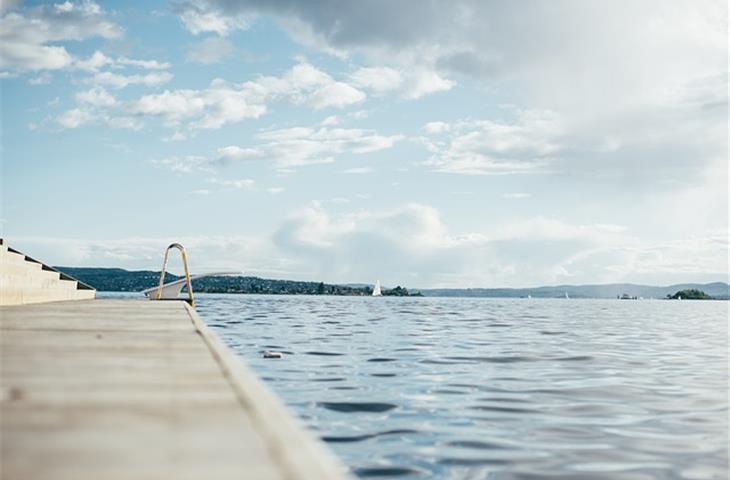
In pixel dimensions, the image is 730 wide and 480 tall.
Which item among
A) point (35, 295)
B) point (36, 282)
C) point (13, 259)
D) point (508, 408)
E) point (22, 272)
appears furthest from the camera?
point (36, 282)

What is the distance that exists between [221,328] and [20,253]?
710 cm

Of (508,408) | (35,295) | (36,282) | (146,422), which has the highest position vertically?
(36,282)

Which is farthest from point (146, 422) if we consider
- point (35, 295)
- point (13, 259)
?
point (35, 295)

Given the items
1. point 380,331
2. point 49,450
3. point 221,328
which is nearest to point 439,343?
point 380,331

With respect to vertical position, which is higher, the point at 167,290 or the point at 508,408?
the point at 167,290

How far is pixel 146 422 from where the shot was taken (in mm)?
3262

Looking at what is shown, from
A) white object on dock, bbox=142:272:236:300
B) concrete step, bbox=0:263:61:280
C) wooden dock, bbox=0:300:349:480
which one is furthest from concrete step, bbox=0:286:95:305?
wooden dock, bbox=0:300:349:480

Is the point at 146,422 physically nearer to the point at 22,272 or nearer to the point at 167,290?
the point at 22,272

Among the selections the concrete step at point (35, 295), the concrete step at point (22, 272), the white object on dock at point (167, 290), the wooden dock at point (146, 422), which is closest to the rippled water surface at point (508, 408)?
the wooden dock at point (146, 422)

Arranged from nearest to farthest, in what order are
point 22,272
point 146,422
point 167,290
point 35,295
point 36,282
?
point 146,422 → point 22,272 → point 35,295 → point 36,282 → point 167,290

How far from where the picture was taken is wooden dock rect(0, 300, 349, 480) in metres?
2.50

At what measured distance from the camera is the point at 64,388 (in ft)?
13.8

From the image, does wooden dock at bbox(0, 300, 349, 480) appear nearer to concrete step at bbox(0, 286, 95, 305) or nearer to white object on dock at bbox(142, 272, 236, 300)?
concrete step at bbox(0, 286, 95, 305)

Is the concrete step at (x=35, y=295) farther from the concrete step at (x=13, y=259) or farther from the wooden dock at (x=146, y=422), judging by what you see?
the wooden dock at (x=146, y=422)
